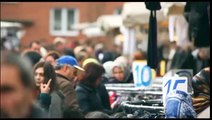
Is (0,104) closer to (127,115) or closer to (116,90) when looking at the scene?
(127,115)

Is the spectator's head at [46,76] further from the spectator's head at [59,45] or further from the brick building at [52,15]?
the brick building at [52,15]

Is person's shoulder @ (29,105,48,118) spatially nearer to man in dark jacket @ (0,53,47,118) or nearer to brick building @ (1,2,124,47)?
man in dark jacket @ (0,53,47,118)

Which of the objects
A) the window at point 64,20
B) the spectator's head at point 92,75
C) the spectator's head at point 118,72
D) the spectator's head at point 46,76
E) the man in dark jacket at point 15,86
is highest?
the man in dark jacket at point 15,86

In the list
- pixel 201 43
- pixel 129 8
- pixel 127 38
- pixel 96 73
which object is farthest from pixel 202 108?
pixel 127 38

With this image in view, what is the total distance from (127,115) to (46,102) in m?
0.79

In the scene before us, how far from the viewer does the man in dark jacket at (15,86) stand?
4.02 meters

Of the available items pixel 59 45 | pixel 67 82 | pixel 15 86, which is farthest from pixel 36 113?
pixel 59 45

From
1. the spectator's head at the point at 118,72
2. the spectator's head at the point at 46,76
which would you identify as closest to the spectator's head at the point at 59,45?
the spectator's head at the point at 118,72

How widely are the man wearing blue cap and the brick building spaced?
39.9m

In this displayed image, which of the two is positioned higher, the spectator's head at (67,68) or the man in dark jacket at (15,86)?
the man in dark jacket at (15,86)

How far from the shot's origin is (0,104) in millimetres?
4105

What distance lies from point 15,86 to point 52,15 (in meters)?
48.1

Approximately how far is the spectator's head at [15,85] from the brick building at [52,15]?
149ft

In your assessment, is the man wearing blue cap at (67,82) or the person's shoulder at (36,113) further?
the man wearing blue cap at (67,82)
